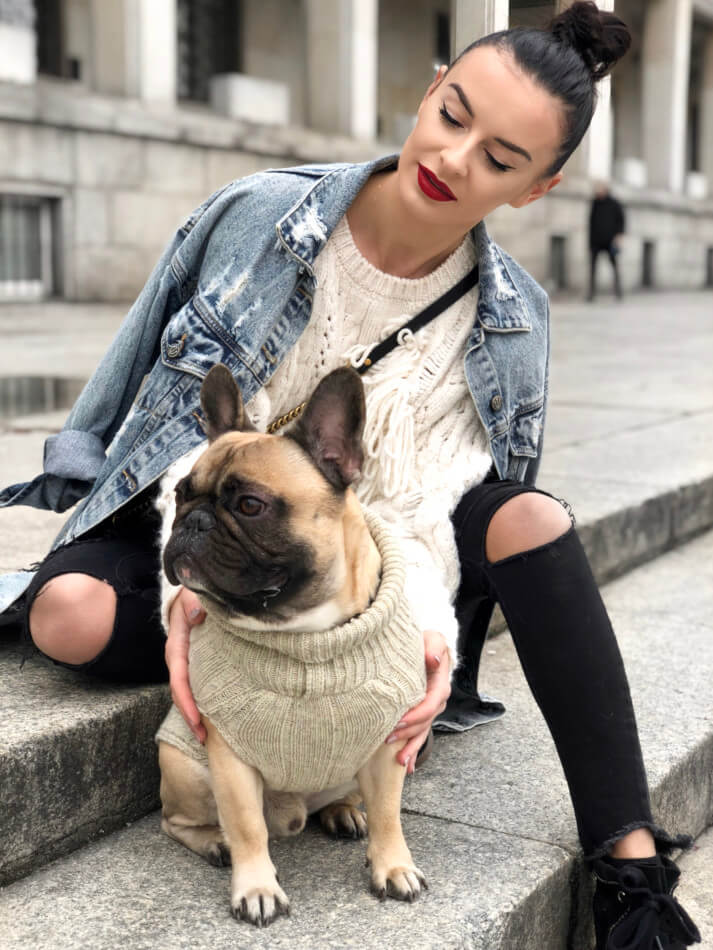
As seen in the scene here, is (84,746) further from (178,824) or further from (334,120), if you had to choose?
(334,120)

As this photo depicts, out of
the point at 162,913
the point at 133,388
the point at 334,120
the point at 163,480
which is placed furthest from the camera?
the point at 334,120

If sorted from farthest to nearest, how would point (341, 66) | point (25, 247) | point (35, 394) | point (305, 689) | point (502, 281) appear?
1. point (341, 66)
2. point (25, 247)
3. point (35, 394)
4. point (502, 281)
5. point (305, 689)

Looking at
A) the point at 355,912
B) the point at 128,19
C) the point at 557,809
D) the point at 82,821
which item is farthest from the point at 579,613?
the point at 128,19

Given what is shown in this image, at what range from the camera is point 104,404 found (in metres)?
2.70

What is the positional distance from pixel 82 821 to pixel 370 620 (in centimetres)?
74

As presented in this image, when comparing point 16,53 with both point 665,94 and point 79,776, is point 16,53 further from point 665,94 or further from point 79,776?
point 665,94

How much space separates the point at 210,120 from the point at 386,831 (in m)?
14.5

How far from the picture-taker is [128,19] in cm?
1482

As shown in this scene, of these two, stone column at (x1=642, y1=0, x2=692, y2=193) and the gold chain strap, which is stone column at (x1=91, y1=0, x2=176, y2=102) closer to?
the gold chain strap

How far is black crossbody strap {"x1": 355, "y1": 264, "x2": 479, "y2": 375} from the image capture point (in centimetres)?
263

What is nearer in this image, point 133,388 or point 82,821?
point 82,821

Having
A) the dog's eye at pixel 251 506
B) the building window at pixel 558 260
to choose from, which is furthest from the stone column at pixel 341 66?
the dog's eye at pixel 251 506

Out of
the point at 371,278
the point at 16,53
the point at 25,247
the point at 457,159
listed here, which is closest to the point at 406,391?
the point at 371,278

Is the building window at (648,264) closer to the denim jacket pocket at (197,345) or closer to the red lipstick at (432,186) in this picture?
the red lipstick at (432,186)
